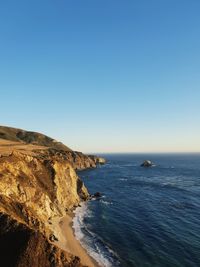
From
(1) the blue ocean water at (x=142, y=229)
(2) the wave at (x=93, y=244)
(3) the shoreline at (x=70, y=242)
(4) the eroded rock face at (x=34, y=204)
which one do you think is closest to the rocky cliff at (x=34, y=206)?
(4) the eroded rock face at (x=34, y=204)

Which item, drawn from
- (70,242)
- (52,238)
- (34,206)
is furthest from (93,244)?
(34,206)

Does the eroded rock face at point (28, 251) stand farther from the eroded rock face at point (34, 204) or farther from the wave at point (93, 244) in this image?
the wave at point (93, 244)

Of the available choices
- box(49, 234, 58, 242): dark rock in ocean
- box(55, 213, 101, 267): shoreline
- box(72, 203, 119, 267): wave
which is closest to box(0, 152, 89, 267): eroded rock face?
box(49, 234, 58, 242): dark rock in ocean

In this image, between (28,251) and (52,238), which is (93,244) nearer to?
(52,238)

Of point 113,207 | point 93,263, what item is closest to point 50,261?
point 93,263

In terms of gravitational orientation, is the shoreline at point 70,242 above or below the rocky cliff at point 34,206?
below

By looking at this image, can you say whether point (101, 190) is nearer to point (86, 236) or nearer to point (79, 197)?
point (79, 197)
